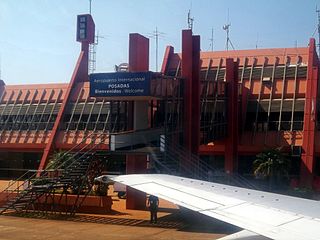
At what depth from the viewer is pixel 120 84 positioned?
80.3 feet

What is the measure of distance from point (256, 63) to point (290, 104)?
5.67 meters

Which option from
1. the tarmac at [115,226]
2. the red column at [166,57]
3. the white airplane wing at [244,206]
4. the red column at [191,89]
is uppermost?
the red column at [166,57]

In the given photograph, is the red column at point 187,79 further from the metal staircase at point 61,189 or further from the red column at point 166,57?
the red column at point 166,57

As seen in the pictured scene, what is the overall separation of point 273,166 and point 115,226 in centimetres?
1374

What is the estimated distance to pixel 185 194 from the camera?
803cm

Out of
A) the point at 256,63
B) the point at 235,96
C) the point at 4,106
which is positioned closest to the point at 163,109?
the point at 235,96

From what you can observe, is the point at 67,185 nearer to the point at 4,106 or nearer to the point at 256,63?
the point at 256,63

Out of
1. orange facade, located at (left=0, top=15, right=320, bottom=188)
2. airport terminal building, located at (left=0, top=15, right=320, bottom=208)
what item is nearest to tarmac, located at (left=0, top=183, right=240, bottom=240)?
airport terminal building, located at (left=0, top=15, right=320, bottom=208)

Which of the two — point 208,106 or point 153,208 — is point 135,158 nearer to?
point 153,208

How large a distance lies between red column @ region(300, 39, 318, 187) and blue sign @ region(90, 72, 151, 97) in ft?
51.6

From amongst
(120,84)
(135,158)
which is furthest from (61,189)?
(120,84)

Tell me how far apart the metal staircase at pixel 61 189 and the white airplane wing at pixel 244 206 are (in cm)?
1596

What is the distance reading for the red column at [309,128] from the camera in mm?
34688

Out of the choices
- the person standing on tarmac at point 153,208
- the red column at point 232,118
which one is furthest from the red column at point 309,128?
the person standing on tarmac at point 153,208
